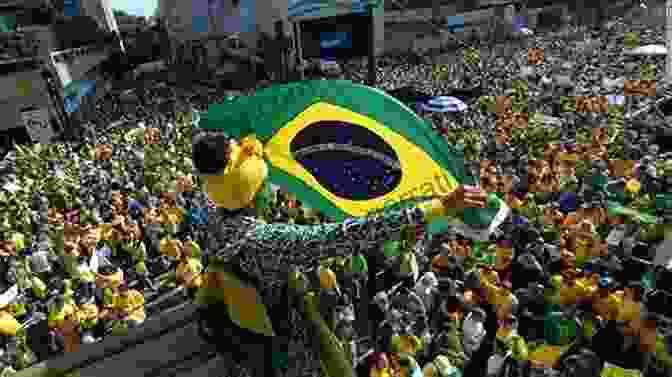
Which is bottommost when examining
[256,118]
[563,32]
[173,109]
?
[173,109]

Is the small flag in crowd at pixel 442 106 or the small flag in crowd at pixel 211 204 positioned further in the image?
the small flag in crowd at pixel 442 106

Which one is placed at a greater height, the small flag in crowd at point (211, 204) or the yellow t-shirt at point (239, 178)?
the yellow t-shirt at point (239, 178)

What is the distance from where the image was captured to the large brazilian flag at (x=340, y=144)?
261cm

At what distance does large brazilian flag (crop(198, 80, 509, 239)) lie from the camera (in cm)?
261

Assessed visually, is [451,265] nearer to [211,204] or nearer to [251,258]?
[211,204]

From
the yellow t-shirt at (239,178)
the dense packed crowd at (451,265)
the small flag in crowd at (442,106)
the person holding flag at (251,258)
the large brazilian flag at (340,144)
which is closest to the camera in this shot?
the person holding flag at (251,258)

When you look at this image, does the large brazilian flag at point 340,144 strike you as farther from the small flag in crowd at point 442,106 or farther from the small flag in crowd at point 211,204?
the small flag in crowd at point 442,106

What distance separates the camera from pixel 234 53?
3158cm

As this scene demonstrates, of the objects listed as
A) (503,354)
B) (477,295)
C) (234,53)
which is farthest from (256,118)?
(234,53)

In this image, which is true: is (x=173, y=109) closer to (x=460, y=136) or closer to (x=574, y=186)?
(x=460, y=136)

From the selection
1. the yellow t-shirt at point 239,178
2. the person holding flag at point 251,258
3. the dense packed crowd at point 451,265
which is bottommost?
the dense packed crowd at point 451,265

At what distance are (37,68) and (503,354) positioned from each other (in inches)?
1113

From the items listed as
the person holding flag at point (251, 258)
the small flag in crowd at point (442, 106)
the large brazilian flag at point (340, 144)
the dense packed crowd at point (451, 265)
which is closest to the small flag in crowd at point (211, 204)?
the person holding flag at point (251, 258)

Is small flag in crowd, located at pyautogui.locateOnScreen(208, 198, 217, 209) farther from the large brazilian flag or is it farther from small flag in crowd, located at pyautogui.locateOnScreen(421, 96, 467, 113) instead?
small flag in crowd, located at pyautogui.locateOnScreen(421, 96, 467, 113)
